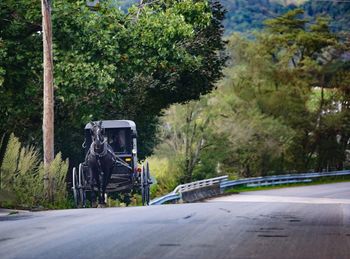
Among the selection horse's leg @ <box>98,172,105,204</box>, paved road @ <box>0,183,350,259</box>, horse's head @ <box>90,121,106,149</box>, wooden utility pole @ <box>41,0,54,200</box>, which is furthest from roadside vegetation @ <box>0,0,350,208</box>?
paved road @ <box>0,183,350,259</box>

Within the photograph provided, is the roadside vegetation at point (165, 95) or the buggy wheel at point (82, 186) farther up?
the roadside vegetation at point (165, 95)

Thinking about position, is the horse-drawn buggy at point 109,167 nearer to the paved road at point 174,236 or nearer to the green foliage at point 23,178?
the green foliage at point 23,178

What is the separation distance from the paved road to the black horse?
7.99m

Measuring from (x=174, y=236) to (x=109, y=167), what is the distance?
50.6 ft

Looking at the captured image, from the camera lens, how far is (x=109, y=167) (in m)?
31.1

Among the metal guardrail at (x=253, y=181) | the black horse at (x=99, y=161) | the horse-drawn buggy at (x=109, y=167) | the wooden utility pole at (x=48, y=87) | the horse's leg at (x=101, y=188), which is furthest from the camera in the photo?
the metal guardrail at (x=253, y=181)

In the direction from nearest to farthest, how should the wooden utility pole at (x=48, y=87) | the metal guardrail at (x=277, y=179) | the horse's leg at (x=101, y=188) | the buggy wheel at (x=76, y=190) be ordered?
1. the wooden utility pole at (x=48, y=87)
2. the horse's leg at (x=101, y=188)
3. the buggy wheel at (x=76, y=190)
4. the metal guardrail at (x=277, y=179)

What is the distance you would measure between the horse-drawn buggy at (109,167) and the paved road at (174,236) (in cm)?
840

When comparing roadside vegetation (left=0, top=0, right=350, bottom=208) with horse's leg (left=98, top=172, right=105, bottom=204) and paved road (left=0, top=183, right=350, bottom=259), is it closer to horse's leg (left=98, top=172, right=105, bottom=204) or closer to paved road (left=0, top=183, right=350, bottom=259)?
horse's leg (left=98, top=172, right=105, bottom=204)

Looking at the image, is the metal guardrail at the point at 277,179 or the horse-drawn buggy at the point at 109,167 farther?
the metal guardrail at the point at 277,179

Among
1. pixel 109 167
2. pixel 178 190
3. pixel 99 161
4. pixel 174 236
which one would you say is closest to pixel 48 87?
pixel 99 161

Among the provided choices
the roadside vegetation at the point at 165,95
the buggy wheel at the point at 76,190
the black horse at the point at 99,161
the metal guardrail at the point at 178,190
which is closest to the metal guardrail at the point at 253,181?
the metal guardrail at the point at 178,190

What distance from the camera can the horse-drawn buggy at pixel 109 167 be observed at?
100 ft

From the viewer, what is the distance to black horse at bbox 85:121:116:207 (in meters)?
30.0
